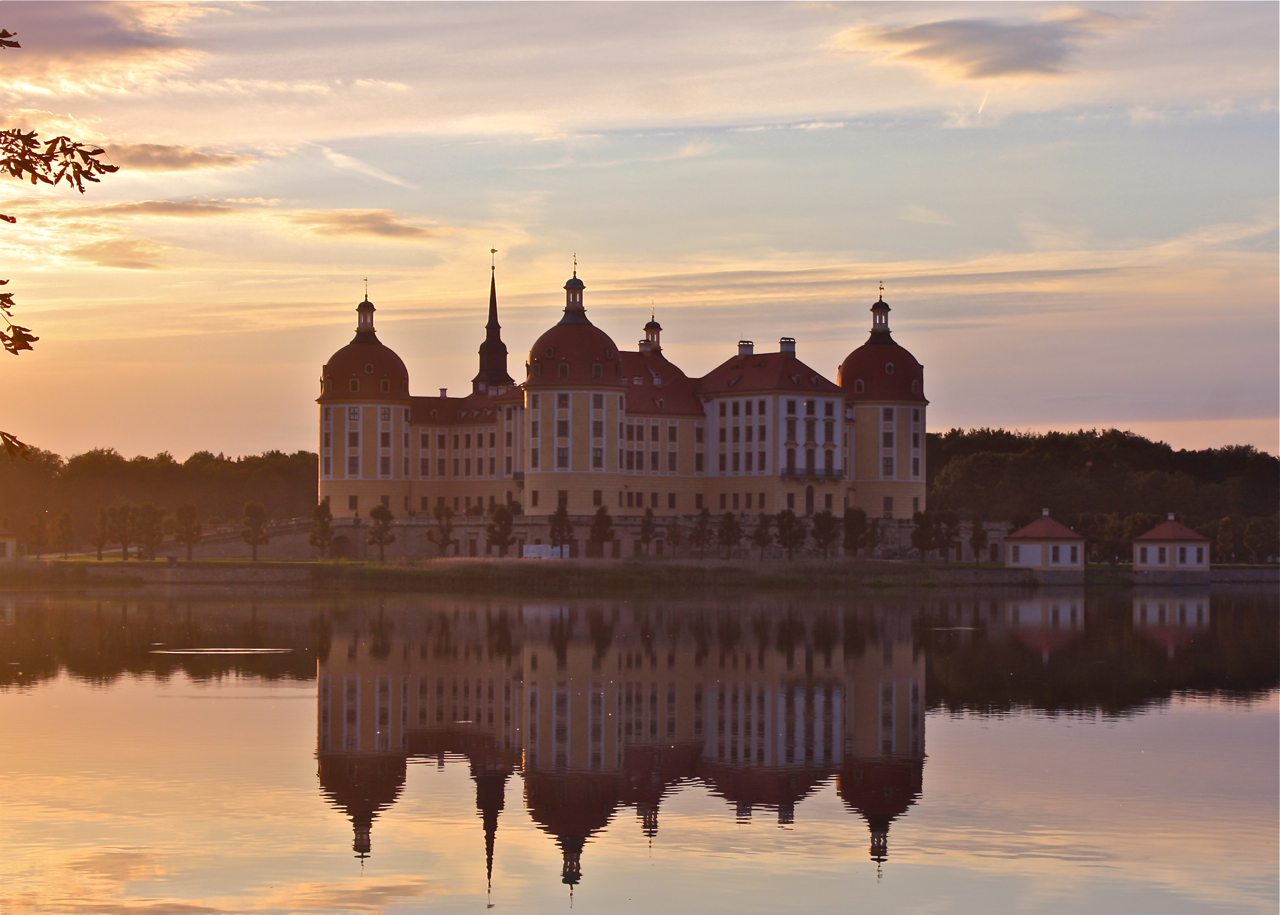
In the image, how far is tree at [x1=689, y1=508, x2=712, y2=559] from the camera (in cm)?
9950

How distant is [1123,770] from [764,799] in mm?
6422

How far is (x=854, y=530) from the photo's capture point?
96.7 metres

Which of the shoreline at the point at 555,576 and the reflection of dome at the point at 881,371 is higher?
the reflection of dome at the point at 881,371

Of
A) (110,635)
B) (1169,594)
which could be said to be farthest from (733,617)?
(1169,594)

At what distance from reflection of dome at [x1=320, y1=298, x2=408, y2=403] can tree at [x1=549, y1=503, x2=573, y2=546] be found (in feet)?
76.1

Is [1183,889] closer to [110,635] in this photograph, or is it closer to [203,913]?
[203,913]

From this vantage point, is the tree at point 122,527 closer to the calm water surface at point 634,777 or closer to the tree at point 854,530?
the tree at point 854,530

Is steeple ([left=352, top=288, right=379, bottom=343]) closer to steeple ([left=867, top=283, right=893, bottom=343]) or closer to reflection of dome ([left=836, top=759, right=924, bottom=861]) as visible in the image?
steeple ([left=867, top=283, right=893, bottom=343])

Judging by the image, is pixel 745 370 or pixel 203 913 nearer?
pixel 203 913

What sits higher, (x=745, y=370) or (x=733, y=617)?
(x=745, y=370)

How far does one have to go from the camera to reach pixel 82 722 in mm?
31594

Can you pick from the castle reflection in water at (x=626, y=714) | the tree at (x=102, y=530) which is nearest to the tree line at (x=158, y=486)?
the tree at (x=102, y=530)

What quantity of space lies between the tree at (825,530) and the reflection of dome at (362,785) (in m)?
69.9

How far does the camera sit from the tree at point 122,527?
102062mm
